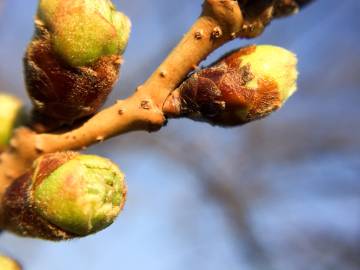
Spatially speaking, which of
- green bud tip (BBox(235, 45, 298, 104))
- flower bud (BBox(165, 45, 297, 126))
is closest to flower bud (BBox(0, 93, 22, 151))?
flower bud (BBox(165, 45, 297, 126))

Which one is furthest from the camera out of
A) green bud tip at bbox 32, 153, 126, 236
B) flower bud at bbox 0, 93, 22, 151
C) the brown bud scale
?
flower bud at bbox 0, 93, 22, 151

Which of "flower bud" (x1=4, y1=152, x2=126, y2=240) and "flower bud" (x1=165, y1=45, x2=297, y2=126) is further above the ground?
"flower bud" (x1=165, y1=45, x2=297, y2=126)

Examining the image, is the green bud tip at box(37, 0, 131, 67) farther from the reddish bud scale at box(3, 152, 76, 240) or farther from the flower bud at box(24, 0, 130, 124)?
the reddish bud scale at box(3, 152, 76, 240)

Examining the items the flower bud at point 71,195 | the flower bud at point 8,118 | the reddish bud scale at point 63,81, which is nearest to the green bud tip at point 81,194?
the flower bud at point 71,195

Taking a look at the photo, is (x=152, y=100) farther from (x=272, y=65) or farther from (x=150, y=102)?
(x=272, y=65)

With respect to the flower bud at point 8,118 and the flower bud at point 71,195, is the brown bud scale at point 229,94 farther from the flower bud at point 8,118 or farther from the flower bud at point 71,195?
the flower bud at point 8,118

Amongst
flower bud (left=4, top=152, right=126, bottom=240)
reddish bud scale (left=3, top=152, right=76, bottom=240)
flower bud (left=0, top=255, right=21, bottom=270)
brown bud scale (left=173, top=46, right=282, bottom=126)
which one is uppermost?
brown bud scale (left=173, top=46, right=282, bottom=126)

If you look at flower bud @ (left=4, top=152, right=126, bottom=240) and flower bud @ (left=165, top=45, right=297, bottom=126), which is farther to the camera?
flower bud @ (left=165, top=45, right=297, bottom=126)

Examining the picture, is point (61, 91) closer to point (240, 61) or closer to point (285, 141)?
point (240, 61)
